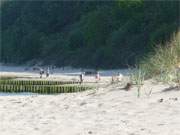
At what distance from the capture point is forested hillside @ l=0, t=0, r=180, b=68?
6406 centimetres

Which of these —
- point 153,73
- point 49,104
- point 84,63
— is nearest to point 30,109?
point 49,104

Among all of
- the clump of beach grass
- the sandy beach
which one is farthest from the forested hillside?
the sandy beach

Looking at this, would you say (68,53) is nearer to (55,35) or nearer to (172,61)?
(55,35)

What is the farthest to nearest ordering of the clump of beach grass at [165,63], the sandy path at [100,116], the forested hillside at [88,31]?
the forested hillside at [88,31] → the clump of beach grass at [165,63] → the sandy path at [100,116]

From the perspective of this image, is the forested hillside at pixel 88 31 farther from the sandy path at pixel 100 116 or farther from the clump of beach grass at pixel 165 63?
the sandy path at pixel 100 116

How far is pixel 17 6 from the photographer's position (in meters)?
115

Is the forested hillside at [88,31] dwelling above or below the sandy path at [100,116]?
above

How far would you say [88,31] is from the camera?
7506 cm

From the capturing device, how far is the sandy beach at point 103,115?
816 cm

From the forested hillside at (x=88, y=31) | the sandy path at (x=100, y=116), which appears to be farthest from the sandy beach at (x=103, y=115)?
the forested hillside at (x=88, y=31)

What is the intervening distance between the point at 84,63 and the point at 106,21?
858cm

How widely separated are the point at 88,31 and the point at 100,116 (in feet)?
216

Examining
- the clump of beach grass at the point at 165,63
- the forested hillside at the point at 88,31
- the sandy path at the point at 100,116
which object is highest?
the forested hillside at the point at 88,31

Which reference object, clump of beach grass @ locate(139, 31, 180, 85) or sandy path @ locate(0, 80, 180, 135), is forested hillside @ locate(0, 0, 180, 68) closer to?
clump of beach grass @ locate(139, 31, 180, 85)
